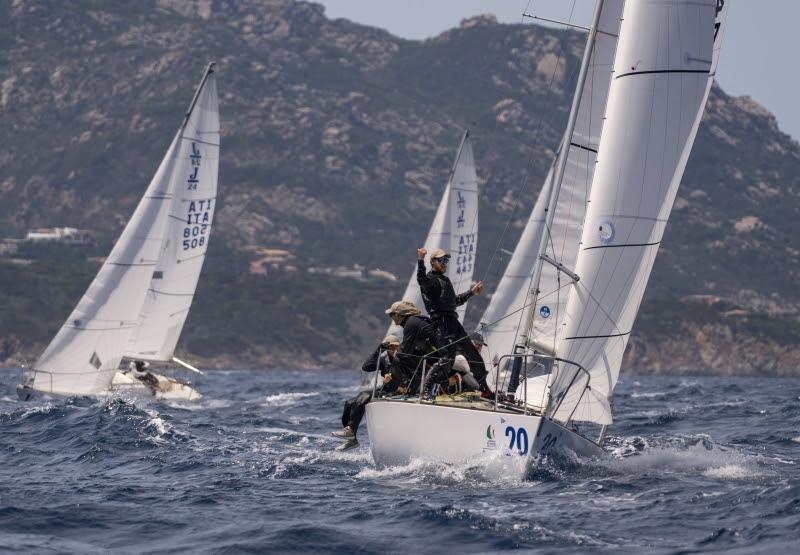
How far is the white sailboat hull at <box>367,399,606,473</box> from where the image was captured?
1483 cm

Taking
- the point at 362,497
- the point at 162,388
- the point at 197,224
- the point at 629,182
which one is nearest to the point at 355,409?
the point at 362,497

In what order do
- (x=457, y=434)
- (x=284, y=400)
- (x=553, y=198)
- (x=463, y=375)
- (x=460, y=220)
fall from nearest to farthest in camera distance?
(x=457, y=434) < (x=463, y=375) < (x=553, y=198) < (x=284, y=400) < (x=460, y=220)

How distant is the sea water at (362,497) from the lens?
11961mm

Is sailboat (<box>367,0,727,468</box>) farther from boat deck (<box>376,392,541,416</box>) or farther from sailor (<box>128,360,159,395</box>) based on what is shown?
sailor (<box>128,360,159,395</box>)

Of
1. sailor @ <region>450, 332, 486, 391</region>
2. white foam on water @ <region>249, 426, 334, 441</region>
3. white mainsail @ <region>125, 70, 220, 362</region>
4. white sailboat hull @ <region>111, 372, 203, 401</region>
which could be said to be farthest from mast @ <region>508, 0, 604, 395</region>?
white mainsail @ <region>125, 70, 220, 362</region>

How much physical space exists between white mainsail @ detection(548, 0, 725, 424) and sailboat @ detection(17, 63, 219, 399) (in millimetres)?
16464

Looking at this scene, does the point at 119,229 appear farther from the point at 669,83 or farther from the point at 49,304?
the point at 669,83

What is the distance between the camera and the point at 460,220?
1633 inches

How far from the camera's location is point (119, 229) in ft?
518

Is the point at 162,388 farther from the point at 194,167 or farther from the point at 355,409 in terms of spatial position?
the point at 355,409

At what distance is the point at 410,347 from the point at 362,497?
2.83 meters

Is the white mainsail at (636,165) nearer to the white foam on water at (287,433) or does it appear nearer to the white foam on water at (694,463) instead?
the white foam on water at (694,463)

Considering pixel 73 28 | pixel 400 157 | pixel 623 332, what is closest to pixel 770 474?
pixel 623 332

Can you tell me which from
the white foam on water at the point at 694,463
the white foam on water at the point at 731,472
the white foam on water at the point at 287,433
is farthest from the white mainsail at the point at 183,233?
the white foam on water at the point at 731,472
